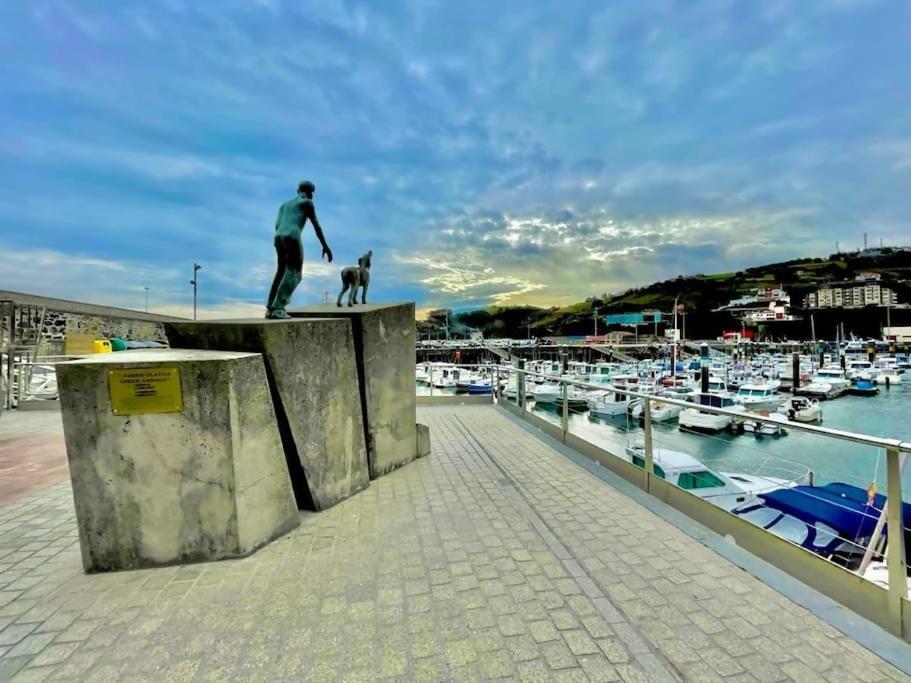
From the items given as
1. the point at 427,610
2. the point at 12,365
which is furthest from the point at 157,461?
the point at 12,365

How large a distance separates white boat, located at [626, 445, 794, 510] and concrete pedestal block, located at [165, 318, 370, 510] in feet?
10.5

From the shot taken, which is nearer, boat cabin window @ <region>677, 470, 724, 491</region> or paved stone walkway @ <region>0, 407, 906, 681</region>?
paved stone walkway @ <region>0, 407, 906, 681</region>

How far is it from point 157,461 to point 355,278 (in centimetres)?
343

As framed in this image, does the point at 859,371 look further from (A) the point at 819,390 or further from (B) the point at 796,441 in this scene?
(B) the point at 796,441

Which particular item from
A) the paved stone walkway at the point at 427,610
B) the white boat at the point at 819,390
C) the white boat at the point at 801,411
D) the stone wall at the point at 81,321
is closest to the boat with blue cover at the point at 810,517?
the paved stone walkway at the point at 427,610

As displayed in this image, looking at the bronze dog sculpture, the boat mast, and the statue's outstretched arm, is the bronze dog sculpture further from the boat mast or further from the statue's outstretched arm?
the boat mast

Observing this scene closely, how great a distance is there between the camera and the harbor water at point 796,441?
5.64 metres

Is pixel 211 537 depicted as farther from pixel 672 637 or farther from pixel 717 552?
pixel 717 552

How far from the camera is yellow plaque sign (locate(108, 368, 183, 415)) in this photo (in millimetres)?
2832

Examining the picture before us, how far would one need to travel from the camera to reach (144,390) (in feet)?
9.38

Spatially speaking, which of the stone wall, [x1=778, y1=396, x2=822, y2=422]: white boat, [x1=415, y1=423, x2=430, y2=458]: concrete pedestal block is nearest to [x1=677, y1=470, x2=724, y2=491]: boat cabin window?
[x1=415, y1=423, x2=430, y2=458]: concrete pedestal block

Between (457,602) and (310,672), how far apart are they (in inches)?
34.6

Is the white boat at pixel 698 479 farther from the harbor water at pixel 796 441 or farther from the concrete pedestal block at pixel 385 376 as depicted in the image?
the concrete pedestal block at pixel 385 376

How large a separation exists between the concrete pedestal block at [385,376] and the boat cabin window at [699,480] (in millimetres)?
3398
